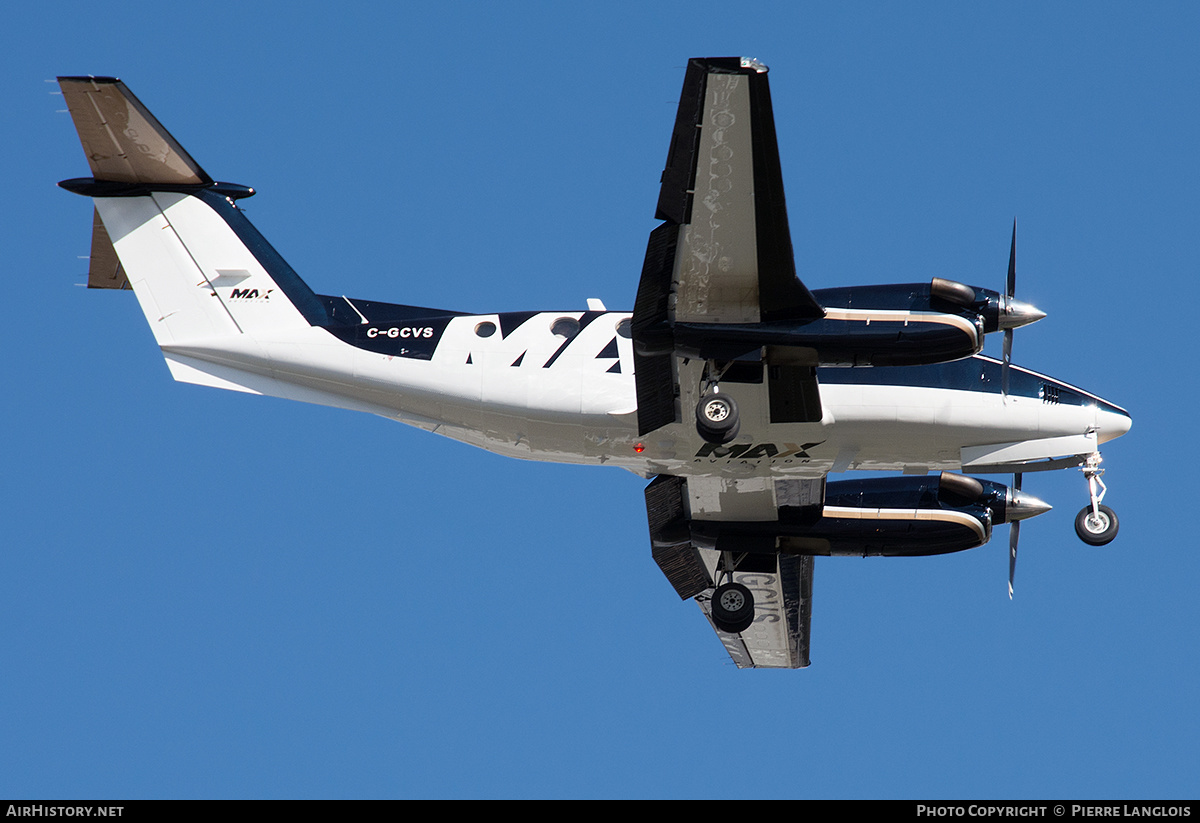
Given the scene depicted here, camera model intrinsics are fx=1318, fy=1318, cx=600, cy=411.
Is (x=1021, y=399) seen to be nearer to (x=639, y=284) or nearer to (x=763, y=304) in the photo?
(x=763, y=304)

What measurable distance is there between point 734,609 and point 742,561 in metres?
1.47

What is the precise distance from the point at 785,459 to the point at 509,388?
4353 mm

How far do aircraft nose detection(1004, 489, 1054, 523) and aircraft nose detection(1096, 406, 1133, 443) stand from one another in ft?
7.12


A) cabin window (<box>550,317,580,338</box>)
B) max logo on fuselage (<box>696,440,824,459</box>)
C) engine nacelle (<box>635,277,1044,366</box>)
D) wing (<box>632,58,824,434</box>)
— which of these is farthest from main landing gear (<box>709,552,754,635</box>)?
cabin window (<box>550,317,580,338</box>)

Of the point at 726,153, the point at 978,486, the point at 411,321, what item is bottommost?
the point at 978,486

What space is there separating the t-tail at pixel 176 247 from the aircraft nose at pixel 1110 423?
38.9 ft

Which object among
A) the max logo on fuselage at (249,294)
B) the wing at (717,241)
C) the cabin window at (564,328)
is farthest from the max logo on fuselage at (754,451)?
the max logo on fuselage at (249,294)

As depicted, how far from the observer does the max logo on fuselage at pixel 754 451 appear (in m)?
19.7

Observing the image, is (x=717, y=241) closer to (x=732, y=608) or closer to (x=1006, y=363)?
(x=1006, y=363)

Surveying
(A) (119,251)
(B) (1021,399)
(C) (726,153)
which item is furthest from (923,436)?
(A) (119,251)

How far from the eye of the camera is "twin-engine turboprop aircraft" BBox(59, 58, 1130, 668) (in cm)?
1770

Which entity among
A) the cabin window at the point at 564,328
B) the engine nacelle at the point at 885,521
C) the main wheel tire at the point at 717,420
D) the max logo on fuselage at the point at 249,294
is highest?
the max logo on fuselage at the point at 249,294

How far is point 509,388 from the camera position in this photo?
19375 millimetres

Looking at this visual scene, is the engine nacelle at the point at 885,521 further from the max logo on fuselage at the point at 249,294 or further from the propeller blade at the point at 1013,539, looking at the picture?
the max logo on fuselage at the point at 249,294
